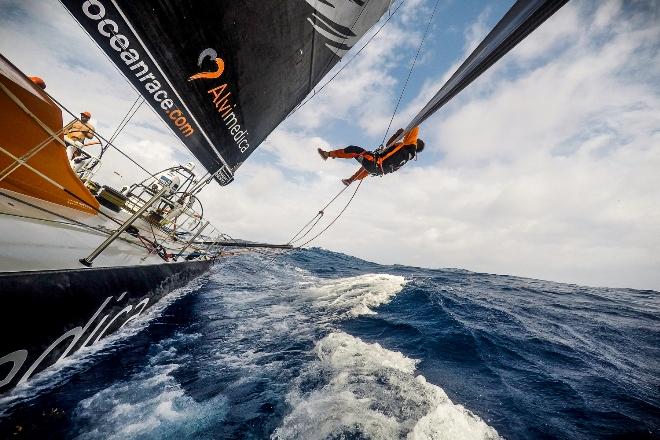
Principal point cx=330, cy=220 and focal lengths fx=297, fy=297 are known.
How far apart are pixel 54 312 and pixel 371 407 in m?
3.95

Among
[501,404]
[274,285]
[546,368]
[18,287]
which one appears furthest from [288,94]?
[274,285]

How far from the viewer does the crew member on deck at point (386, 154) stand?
5793 millimetres

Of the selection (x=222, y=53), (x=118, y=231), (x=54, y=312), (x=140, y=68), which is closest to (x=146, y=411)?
(x=54, y=312)

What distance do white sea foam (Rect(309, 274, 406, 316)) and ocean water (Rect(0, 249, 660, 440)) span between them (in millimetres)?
194

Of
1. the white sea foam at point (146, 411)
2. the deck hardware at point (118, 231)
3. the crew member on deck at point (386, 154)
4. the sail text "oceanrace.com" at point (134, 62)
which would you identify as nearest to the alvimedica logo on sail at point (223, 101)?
the sail text "oceanrace.com" at point (134, 62)

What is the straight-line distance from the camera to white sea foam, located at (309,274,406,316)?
9555 millimetres

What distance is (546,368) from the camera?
6707mm

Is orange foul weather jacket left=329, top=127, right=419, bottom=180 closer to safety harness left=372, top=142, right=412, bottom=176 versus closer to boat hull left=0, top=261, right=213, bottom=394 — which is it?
safety harness left=372, top=142, right=412, bottom=176

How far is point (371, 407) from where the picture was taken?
405cm

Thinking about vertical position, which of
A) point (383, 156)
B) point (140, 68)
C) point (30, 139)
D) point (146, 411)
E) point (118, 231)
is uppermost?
point (383, 156)

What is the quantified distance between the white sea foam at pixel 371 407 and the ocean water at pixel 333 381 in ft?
0.06

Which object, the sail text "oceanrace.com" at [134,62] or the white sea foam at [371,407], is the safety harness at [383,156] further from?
the white sea foam at [371,407]

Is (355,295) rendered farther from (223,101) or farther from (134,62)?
(134,62)

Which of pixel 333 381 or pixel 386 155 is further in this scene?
pixel 386 155
